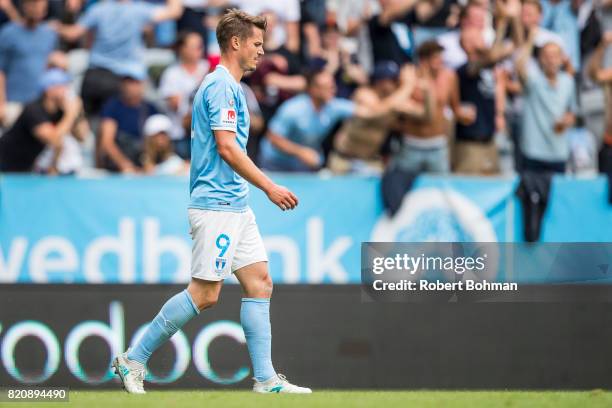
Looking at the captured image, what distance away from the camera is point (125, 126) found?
38.1ft

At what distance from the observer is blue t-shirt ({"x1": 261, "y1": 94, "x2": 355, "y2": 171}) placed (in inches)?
440

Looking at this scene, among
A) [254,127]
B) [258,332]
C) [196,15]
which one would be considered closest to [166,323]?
[258,332]

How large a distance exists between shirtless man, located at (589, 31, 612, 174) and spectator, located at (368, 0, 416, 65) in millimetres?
1954

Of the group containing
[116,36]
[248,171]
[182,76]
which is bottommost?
[248,171]

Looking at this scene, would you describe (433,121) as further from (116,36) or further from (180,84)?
(116,36)

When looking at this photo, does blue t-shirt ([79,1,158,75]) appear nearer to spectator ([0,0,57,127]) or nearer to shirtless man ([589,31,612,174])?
spectator ([0,0,57,127])

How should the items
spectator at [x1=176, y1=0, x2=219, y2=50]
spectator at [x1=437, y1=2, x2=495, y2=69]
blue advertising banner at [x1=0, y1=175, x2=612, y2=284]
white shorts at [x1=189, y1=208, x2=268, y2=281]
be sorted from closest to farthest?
white shorts at [x1=189, y1=208, x2=268, y2=281], blue advertising banner at [x1=0, y1=175, x2=612, y2=284], spectator at [x1=437, y1=2, x2=495, y2=69], spectator at [x1=176, y1=0, x2=219, y2=50]

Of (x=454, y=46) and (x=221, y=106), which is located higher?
(x=454, y=46)

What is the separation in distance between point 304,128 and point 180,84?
5.02 feet

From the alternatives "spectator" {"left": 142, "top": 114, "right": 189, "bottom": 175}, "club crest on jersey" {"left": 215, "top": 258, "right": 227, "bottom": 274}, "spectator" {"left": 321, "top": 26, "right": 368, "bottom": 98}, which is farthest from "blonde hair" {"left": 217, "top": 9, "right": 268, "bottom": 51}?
"spectator" {"left": 321, "top": 26, "right": 368, "bottom": 98}

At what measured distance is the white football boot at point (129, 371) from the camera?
253 inches

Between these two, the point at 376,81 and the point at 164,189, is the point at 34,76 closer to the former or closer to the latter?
the point at 164,189

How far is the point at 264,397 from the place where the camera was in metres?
6.29

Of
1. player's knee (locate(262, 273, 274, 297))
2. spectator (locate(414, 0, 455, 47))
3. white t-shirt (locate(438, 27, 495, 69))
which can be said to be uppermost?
spectator (locate(414, 0, 455, 47))
